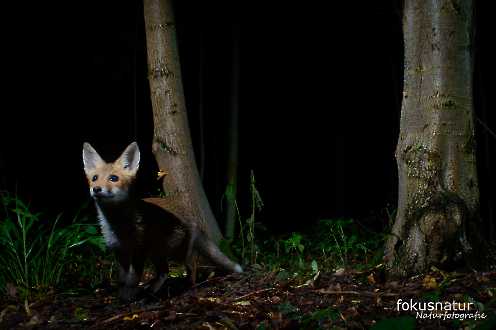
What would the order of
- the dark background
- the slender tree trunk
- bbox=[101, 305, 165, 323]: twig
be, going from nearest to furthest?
bbox=[101, 305, 165, 323]: twig → the slender tree trunk → the dark background

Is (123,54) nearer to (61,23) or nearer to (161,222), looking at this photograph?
(61,23)

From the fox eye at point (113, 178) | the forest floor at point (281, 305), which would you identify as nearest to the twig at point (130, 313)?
the forest floor at point (281, 305)

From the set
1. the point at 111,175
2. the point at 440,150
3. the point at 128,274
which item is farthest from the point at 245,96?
the point at 440,150

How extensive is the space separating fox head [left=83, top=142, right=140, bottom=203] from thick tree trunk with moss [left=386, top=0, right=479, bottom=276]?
2.52 m

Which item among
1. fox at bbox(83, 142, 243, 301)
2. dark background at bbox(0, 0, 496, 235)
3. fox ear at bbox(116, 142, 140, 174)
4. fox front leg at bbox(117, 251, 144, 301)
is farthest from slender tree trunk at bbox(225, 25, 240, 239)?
fox front leg at bbox(117, 251, 144, 301)

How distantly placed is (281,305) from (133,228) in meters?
1.80

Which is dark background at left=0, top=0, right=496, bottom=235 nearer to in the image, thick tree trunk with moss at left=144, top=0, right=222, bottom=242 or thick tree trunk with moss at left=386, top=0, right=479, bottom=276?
thick tree trunk with moss at left=144, top=0, right=222, bottom=242

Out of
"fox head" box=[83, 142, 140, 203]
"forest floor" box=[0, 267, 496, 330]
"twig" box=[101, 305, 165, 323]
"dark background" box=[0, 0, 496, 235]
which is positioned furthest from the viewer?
"dark background" box=[0, 0, 496, 235]

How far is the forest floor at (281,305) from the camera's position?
340cm

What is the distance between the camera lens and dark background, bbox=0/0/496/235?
12.6 metres

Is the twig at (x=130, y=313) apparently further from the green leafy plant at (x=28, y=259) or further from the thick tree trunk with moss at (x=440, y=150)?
the thick tree trunk with moss at (x=440, y=150)

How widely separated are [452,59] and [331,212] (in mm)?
12420

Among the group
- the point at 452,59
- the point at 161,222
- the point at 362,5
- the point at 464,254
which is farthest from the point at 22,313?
the point at 362,5

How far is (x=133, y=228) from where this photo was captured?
4965mm
